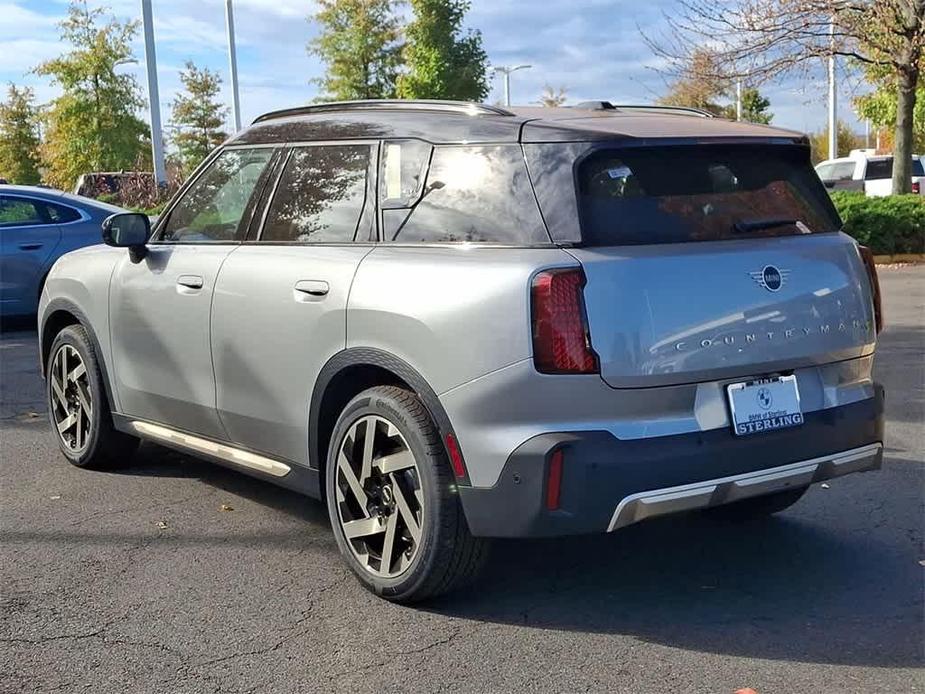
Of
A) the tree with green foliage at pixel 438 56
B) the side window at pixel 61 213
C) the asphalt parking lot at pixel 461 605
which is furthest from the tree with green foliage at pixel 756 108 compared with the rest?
the asphalt parking lot at pixel 461 605

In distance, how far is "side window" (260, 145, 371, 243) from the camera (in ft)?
14.1

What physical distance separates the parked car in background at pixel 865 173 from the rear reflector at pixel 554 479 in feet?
83.7

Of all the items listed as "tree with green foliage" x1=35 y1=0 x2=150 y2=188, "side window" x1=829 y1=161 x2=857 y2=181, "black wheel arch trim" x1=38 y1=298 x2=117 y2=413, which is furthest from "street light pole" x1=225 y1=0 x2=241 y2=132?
"black wheel arch trim" x1=38 y1=298 x2=117 y2=413

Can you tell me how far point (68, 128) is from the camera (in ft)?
125

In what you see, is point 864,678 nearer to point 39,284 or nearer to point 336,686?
point 336,686

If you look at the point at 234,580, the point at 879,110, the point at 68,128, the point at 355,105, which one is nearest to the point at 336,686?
the point at 234,580

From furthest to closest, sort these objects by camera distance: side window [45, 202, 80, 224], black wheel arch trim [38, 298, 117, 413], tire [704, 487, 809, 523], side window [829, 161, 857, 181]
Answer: side window [829, 161, 857, 181] < side window [45, 202, 80, 224] < black wheel arch trim [38, 298, 117, 413] < tire [704, 487, 809, 523]

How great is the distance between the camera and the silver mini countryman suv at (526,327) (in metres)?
3.41

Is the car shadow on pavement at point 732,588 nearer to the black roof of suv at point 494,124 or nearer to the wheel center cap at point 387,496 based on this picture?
the wheel center cap at point 387,496

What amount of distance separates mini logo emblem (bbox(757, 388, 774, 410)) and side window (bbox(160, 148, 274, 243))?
7.66 feet

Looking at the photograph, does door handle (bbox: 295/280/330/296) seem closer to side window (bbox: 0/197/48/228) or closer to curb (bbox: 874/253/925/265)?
side window (bbox: 0/197/48/228)

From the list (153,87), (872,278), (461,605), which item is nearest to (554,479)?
(461,605)

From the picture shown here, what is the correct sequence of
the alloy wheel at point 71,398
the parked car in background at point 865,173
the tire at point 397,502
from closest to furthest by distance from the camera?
the tire at point 397,502 < the alloy wheel at point 71,398 < the parked car in background at point 865,173

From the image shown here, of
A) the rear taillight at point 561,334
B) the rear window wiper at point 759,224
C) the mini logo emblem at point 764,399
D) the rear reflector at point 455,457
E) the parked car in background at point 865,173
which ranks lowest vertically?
the rear reflector at point 455,457
